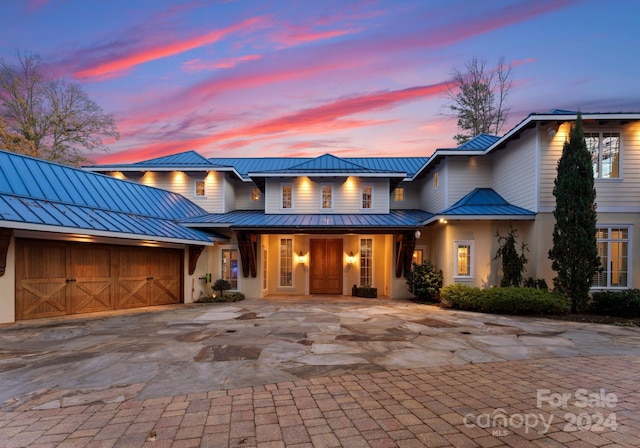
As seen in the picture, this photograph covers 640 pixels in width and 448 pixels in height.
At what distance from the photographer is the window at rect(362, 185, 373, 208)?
631 inches

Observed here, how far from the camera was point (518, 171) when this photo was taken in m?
12.6

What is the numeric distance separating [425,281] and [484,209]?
3787 mm

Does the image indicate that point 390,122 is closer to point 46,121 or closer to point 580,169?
point 580,169

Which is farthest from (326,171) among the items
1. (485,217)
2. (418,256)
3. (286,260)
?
(485,217)

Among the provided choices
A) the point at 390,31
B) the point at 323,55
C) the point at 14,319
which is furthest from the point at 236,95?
the point at 14,319

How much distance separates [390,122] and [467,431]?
58.8 ft

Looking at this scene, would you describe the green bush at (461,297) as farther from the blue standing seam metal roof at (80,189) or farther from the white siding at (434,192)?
the blue standing seam metal roof at (80,189)

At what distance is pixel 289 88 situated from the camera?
1588 centimetres

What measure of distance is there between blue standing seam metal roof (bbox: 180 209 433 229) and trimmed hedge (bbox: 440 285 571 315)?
366cm

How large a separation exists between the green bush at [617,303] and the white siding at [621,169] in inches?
115

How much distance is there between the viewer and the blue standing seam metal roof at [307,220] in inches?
531

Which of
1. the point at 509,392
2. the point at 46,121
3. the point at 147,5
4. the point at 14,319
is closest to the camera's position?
the point at 509,392

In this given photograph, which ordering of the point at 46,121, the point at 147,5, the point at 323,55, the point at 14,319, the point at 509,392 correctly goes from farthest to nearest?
the point at 46,121 < the point at 323,55 < the point at 147,5 < the point at 14,319 < the point at 509,392

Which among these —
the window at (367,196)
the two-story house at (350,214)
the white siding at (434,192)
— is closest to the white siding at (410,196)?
the two-story house at (350,214)
